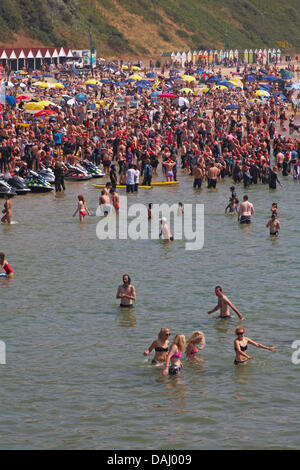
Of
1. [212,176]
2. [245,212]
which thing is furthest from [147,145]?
[245,212]

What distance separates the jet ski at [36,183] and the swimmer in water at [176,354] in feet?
77.4

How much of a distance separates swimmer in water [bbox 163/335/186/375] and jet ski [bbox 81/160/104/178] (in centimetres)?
2762

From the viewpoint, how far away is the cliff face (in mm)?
118438

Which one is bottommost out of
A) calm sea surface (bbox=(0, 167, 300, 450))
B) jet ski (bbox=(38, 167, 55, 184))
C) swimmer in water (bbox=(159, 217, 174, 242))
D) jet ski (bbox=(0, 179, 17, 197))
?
calm sea surface (bbox=(0, 167, 300, 450))

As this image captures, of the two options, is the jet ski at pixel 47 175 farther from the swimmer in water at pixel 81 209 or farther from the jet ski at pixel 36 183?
the swimmer in water at pixel 81 209

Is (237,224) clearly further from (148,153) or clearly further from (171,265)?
(148,153)

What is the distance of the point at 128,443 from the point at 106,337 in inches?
235

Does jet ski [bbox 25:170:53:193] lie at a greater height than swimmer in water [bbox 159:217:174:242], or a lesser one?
greater

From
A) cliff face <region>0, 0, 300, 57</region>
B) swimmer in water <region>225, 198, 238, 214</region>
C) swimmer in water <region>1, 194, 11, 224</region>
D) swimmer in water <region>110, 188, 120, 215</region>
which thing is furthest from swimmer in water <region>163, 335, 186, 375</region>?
cliff face <region>0, 0, 300, 57</region>

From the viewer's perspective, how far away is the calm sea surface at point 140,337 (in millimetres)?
16812

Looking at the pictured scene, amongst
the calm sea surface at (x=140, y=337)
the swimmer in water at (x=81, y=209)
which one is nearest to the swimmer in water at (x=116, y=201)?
the calm sea surface at (x=140, y=337)

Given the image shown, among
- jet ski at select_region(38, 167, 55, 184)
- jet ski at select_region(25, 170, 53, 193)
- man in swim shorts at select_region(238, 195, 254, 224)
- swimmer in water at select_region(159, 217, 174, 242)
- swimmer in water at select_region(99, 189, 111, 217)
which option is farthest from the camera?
jet ski at select_region(38, 167, 55, 184)

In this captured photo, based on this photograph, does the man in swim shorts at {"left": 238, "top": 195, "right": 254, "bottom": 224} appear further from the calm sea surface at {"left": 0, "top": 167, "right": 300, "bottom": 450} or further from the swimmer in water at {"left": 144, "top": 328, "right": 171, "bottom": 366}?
the swimmer in water at {"left": 144, "top": 328, "right": 171, "bottom": 366}

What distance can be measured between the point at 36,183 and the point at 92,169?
5.24 metres
